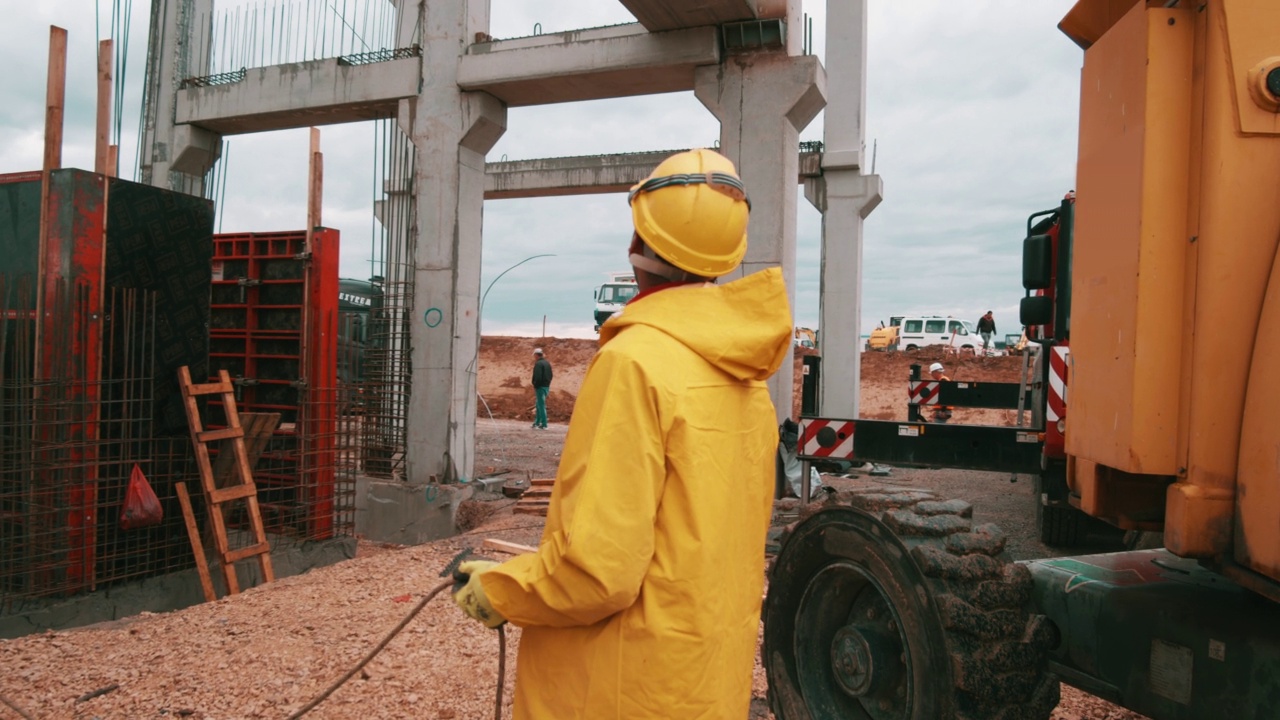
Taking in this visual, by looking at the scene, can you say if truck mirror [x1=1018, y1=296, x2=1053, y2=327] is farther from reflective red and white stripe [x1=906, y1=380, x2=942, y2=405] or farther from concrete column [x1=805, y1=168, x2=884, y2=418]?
concrete column [x1=805, y1=168, x2=884, y2=418]

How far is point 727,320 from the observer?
177 centimetres

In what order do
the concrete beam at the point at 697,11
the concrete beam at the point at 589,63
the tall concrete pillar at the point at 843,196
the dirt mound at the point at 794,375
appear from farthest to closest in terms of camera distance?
the dirt mound at the point at 794,375 < the tall concrete pillar at the point at 843,196 < the concrete beam at the point at 589,63 < the concrete beam at the point at 697,11

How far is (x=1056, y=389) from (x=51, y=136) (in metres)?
7.33

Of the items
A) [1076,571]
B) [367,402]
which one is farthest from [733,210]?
[367,402]

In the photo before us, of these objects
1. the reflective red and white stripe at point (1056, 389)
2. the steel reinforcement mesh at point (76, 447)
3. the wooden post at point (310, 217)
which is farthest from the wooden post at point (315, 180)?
the reflective red and white stripe at point (1056, 389)

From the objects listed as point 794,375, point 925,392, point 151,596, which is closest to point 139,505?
point 151,596

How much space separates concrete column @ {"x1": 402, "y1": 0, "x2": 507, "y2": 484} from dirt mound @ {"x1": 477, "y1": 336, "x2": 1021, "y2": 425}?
14.5m

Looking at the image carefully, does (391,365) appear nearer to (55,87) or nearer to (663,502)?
(55,87)

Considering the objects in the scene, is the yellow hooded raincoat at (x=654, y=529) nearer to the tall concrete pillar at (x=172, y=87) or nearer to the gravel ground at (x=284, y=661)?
the gravel ground at (x=284, y=661)

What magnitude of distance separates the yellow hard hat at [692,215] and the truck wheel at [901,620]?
4.96ft

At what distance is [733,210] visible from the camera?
5.98ft

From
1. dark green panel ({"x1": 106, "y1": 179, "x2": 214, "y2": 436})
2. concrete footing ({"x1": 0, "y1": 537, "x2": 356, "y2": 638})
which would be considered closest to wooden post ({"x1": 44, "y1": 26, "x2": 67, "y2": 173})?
dark green panel ({"x1": 106, "y1": 179, "x2": 214, "y2": 436})

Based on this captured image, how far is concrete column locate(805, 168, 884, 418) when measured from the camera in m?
15.7

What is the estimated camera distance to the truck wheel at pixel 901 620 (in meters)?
2.63
